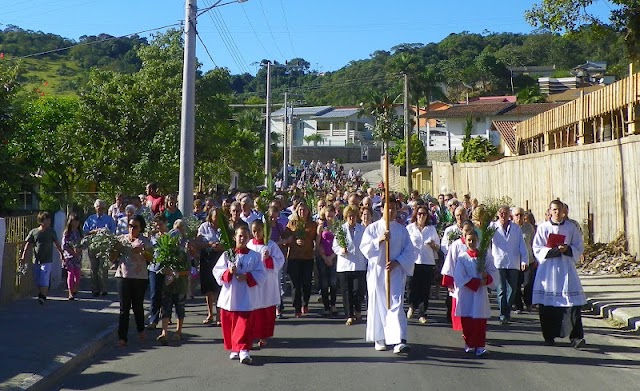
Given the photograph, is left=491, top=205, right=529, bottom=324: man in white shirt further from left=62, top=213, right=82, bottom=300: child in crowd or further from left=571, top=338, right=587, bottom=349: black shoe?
left=62, top=213, right=82, bottom=300: child in crowd

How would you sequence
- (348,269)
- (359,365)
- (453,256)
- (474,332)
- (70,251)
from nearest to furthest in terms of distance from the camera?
(359,365) → (474,332) → (453,256) → (348,269) → (70,251)

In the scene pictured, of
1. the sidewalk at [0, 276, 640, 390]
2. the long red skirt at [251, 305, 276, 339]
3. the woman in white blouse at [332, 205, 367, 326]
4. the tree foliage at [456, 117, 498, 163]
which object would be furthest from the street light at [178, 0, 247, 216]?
the tree foliage at [456, 117, 498, 163]

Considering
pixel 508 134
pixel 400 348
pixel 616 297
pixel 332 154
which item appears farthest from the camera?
pixel 332 154

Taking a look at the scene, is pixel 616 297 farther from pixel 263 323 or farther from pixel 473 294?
pixel 263 323

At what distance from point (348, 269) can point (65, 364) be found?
15.7ft

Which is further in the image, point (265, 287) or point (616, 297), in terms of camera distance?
point (616, 297)

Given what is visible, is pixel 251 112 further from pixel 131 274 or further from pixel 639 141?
pixel 131 274

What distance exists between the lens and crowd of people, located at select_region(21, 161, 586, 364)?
11078 mm

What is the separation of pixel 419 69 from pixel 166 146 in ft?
177

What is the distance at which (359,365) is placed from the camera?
10.3 metres

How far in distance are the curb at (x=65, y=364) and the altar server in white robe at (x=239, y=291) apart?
175 centimetres

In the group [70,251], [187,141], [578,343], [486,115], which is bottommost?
[578,343]

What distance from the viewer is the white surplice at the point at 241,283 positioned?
10750 millimetres

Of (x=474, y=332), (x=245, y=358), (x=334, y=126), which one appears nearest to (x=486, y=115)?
(x=334, y=126)
